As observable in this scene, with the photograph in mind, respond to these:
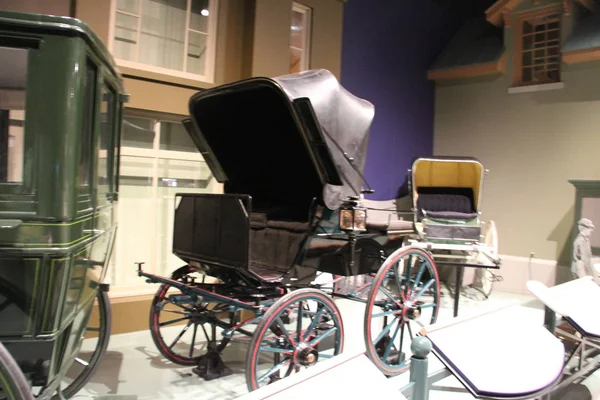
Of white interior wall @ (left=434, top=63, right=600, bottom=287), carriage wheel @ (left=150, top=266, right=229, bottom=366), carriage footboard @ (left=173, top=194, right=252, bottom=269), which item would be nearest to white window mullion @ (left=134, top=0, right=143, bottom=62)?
carriage footboard @ (left=173, top=194, right=252, bottom=269)

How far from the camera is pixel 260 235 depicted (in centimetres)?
357

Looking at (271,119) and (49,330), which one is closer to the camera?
(49,330)

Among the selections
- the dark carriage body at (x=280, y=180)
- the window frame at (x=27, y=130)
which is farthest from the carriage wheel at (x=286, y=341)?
the window frame at (x=27, y=130)

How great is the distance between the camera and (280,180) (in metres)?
3.85

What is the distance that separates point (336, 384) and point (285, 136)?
2.47 metres

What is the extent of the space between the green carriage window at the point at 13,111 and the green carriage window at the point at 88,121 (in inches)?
10.0

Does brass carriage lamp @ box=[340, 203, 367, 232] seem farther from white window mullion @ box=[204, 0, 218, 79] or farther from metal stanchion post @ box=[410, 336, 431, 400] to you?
white window mullion @ box=[204, 0, 218, 79]

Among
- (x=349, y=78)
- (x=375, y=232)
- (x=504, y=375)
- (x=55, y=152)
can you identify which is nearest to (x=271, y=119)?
(x=375, y=232)

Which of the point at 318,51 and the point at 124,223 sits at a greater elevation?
the point at 318,51

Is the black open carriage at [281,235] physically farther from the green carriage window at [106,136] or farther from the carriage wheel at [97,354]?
the green carriage window at [106,136]

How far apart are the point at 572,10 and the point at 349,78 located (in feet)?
10.8

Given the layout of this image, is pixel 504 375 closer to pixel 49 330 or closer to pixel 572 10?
pixel 49 330

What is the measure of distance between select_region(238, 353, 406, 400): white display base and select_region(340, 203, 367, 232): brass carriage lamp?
1511mm

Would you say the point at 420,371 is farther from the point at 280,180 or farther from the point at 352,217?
the point at 280,180
